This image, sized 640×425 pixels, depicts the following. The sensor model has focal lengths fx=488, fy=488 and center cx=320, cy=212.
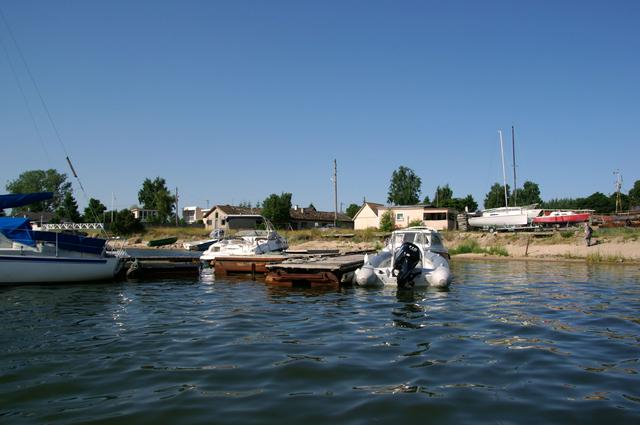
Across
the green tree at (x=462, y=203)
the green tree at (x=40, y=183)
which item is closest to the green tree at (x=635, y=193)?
the green tree at (x=462, y=203)

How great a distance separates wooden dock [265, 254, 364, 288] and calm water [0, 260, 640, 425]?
141 inches

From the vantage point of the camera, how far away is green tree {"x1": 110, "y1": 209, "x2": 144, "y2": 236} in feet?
248

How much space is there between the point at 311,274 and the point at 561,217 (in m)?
34.3

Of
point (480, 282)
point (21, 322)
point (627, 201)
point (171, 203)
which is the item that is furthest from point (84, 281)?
point (627, 201)

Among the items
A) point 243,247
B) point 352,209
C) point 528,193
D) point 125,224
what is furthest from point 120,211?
point 528,193

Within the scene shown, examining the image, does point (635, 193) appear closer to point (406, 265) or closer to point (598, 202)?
point (598, 202)

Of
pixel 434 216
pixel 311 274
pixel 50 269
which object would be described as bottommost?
pixel 311 274

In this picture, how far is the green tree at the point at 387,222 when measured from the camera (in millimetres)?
57188

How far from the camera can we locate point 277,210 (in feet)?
253

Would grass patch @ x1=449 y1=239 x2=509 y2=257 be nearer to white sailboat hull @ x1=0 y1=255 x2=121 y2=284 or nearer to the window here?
the window

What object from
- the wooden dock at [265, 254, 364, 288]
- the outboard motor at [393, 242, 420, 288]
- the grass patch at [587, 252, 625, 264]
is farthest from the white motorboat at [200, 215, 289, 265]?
the grass patch at [587, 252, 625, 264]

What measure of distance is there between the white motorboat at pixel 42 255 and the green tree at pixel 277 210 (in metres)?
56.1

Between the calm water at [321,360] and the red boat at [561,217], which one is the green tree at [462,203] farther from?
the calm water at [321,360]

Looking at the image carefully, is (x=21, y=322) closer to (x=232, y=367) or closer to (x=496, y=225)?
(x=232, y=367)
